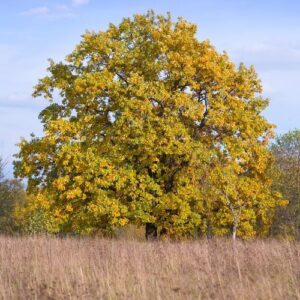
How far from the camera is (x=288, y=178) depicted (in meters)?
39.5

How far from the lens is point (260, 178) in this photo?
1160 inches

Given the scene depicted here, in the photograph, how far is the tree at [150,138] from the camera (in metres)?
25.5

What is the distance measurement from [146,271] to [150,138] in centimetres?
1437

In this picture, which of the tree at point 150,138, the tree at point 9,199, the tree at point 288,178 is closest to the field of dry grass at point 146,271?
the tree at point 150,138

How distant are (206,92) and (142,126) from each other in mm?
4457

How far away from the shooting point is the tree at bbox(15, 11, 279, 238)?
25.5 m

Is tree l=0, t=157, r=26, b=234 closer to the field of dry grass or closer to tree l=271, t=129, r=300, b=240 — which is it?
tree l=271, t=129, r=300, b=240

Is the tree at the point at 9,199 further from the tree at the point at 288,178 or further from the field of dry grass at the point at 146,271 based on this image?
the field of dry grass at the point at 146,271

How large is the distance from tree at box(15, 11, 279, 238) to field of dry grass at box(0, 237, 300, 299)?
11529 mm

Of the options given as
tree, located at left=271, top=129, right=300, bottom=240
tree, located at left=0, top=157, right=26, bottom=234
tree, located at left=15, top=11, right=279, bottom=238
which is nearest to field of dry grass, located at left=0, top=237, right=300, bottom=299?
tree, located at left=15, top=11, right=279, bottom=238

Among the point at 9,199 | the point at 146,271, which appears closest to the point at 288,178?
the point at 146,271

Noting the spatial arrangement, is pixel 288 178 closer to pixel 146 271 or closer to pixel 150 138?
pixel 150 138

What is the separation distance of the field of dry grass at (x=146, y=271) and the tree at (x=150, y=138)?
37.8 ft

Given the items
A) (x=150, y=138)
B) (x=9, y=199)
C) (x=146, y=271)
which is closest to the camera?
(x=146, y=271)
